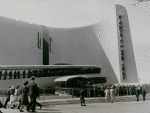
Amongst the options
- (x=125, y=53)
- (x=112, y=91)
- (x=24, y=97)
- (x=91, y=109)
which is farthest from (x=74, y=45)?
(x=24, y=97)

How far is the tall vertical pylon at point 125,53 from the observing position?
2190 centimetres

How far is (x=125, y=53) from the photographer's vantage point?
74.2ft

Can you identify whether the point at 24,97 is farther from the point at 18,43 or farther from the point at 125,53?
the point at 18,43

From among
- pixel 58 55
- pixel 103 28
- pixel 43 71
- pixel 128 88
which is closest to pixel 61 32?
pixel 58 55

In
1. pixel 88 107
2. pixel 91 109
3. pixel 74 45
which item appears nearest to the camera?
pixel 91 109

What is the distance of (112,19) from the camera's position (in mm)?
24641

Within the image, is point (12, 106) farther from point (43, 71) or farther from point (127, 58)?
point (127, 58)

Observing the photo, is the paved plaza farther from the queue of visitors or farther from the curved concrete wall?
the curved concrete wall

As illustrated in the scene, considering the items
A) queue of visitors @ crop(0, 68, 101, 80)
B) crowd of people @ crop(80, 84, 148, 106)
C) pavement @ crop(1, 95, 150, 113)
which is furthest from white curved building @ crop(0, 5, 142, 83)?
pavement @ crop(1, 95, 150, 113)

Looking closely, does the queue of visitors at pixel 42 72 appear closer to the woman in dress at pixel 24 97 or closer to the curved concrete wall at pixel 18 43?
the curved concrete wall at pixel 18 43

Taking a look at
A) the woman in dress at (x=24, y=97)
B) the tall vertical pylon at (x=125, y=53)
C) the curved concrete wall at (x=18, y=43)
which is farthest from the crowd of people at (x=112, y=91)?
the curved concrete wall at (x=18, y=43)

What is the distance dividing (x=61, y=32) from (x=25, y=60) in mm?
8281

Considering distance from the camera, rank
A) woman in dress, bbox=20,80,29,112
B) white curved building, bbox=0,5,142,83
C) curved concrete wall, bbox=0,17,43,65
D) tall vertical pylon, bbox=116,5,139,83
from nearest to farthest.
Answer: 1. woman in dress, bbox=20,80,29,112
2. tall vertical pylon, bbox=116,5,139,83
3. white curved building, bbox=0,5,142,83
4. curved concrete wall, bbox=0,17,43,65

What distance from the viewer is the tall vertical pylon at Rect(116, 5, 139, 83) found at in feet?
71.9
